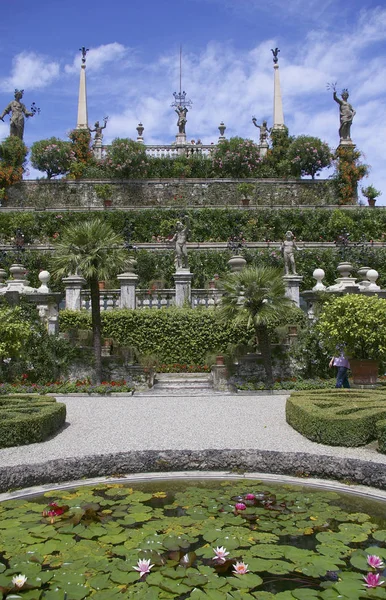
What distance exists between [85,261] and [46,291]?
3.27 m

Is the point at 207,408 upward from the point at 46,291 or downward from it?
downward

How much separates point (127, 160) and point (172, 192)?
3104 millimetres

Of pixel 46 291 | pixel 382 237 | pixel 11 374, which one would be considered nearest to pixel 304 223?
pixel 382 237

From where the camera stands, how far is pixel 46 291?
1830 centimetres

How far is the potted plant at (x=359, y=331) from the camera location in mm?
12820

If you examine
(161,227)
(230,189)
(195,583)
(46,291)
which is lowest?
(195,583)

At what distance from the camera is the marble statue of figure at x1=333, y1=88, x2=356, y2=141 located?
34.0 meters

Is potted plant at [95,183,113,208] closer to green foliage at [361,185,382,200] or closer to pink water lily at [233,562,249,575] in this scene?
green foliage at [361,185,382,200]

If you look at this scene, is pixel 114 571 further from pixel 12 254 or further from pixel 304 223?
pixel 304 223

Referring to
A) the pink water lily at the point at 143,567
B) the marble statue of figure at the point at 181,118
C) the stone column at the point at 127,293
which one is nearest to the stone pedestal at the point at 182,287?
the stone column at the point at 127,293

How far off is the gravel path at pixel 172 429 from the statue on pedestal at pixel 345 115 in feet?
78.9

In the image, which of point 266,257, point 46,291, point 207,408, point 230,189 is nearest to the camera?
point 207,408

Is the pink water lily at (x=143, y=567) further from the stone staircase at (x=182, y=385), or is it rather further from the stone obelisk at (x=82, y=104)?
the stone obelisk at (x=82, y=104)

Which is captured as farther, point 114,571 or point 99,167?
point 99,167
